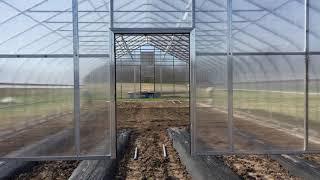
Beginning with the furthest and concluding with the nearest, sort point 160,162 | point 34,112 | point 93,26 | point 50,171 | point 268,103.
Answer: point 160,162, point 50,171, point 268,103, point 34,112, point 93,26

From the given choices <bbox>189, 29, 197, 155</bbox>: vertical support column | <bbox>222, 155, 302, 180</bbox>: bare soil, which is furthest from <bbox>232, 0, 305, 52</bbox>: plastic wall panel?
<bbox>222, 155, 302, 180</bbox>: bare soil

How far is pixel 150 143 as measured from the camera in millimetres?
13664

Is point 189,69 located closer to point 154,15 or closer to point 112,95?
point 154,15

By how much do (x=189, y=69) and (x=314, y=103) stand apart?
2533 millimetres

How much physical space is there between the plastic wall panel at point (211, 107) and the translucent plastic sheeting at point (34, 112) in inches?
96.2

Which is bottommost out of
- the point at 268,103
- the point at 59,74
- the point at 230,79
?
the point at 268,103

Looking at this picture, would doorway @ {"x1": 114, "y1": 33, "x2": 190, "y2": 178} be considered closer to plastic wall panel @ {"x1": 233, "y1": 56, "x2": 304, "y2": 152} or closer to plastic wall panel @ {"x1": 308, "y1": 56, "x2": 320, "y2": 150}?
plastic wall panel @ {"x1": 233, "y1": 56, "x2": 304, "y2": 152}

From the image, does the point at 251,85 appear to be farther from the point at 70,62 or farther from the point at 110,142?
Answer: the point at 70,62

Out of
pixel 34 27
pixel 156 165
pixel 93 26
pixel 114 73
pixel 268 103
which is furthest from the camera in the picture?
pixel 156 165

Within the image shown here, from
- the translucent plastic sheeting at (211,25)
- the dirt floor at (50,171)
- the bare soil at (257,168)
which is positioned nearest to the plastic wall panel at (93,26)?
the translucent plastic sheeting at (211,25)

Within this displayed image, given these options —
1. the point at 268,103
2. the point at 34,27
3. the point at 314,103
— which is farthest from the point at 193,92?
the point at 34,27

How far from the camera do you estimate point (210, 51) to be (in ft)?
26.0

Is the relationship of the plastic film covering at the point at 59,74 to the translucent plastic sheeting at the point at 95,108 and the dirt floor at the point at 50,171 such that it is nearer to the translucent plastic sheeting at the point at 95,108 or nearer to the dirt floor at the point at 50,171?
the translucent plastic sheeting at the point at 95,108

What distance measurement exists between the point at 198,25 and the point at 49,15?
291cm
